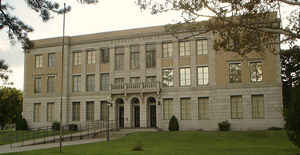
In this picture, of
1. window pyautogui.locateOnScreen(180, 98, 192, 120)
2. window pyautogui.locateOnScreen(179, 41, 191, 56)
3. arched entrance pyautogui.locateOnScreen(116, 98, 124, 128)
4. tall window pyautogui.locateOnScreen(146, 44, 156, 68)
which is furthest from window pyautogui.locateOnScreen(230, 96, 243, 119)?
arched entrance pyautogui.locateOnScreen(116, 98, 124, 128)

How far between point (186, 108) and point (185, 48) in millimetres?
5959

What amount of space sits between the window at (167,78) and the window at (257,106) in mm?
7965

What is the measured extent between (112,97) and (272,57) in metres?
16.1

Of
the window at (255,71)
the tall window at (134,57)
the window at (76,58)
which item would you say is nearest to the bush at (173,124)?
the tall window at (134,57)

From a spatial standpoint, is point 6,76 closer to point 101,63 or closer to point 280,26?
point 280,26

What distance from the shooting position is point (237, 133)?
2747 centimetres

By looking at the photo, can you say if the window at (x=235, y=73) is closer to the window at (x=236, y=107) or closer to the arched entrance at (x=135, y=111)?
the window at (x=236, y=107)

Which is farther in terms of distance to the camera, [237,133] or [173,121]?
[173,121]

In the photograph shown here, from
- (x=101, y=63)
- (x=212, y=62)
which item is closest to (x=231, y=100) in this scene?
(x=212, y=62)

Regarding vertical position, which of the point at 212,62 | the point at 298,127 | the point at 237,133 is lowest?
the point at 237,133

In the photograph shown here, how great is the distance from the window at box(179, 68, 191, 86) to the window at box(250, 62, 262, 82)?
233 inches

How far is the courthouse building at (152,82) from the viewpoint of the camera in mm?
32031

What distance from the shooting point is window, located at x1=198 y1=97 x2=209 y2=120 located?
33.6 metres

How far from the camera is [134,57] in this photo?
37188 mm
